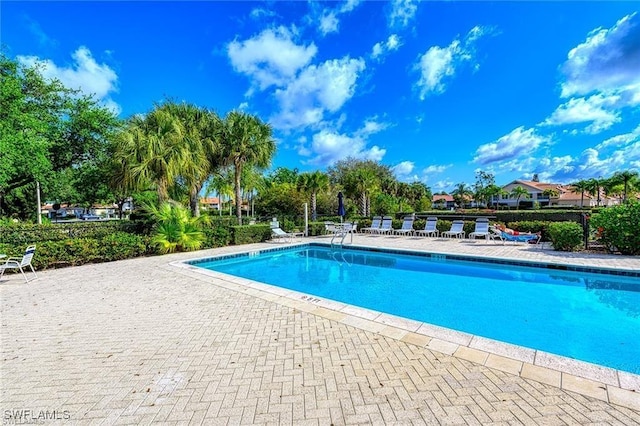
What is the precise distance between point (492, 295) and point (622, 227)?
20.1 feet

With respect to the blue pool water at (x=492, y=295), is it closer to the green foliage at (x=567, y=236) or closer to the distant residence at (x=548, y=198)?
the green foliage at (x=567, y=236)

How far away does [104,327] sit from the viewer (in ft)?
13.9

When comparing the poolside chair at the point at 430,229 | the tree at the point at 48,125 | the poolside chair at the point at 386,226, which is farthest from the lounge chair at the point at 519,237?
the tree at the point at 48,125

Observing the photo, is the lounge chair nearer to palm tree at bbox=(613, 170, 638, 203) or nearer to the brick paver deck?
the brick paver deck

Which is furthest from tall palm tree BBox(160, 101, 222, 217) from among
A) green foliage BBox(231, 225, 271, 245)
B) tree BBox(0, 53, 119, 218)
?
tree BBox(0, 53, 119, 218)

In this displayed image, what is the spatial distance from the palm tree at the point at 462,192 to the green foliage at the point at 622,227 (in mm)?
63262

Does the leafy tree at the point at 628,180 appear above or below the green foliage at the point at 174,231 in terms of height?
above

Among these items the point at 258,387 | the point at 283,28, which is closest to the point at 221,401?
the point at 258,387

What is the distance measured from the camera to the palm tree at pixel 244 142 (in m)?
15.5

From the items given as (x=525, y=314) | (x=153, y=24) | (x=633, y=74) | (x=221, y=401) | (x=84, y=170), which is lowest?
(x=525, y=314)

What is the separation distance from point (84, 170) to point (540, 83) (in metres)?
28.3

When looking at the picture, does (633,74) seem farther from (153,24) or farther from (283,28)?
(153,24)

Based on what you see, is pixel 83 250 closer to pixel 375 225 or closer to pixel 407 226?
pixel 375 225

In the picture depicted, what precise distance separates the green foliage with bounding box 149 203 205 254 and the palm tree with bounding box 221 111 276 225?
3.61 metres
